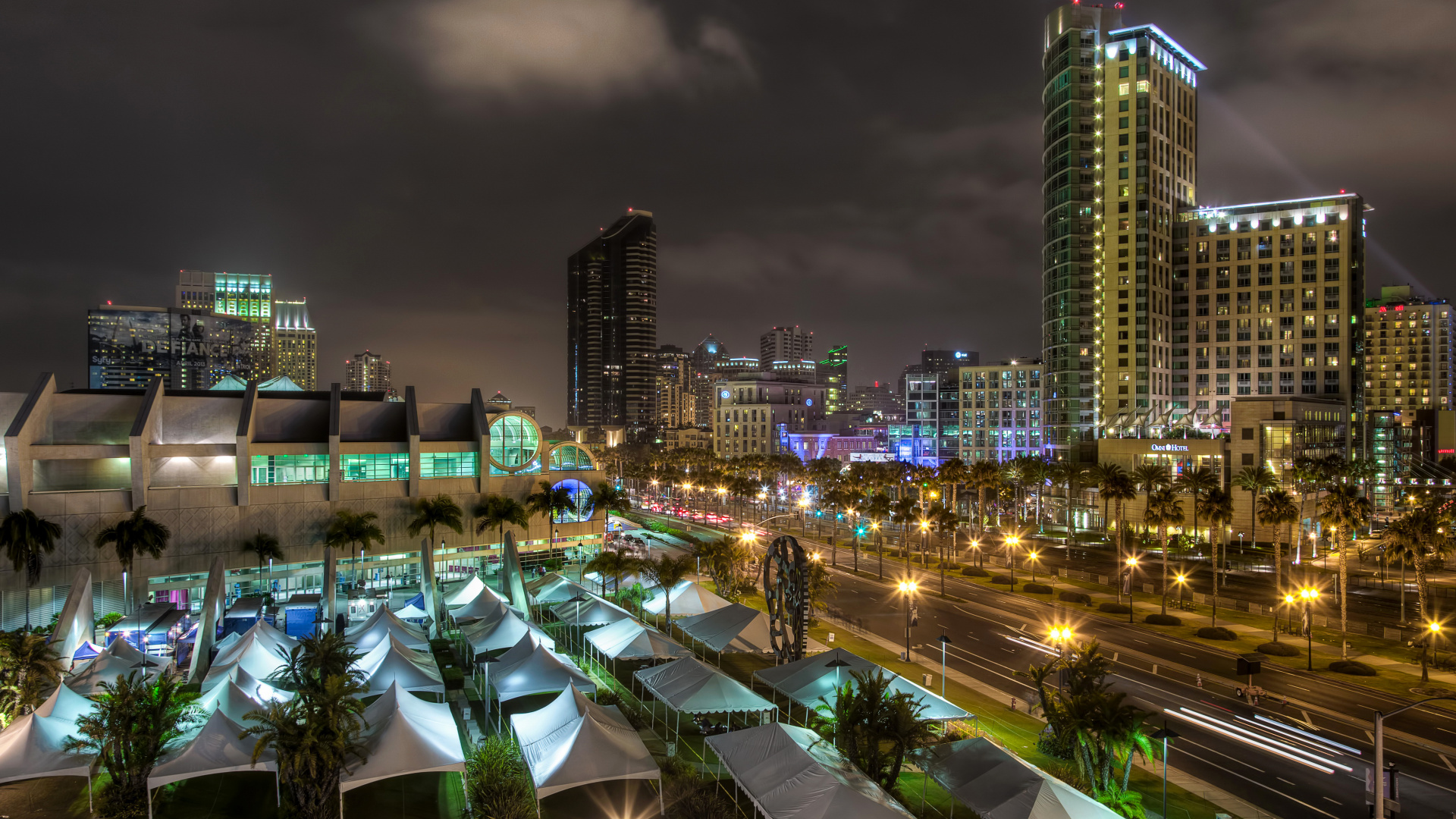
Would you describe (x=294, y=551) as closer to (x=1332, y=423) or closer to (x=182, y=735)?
(x=182, y=735)

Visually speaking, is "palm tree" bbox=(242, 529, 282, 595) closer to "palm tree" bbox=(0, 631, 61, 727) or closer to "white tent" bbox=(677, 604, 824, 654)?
"palm tree" bbox=(0, 631, 61, 727)

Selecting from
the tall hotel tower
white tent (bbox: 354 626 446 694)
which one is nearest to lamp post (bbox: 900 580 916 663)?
white tent (bbox: 354 626 446 694)

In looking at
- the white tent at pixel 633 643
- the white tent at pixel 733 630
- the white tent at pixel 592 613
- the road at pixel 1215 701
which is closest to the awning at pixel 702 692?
the white tent at pixel 633 643

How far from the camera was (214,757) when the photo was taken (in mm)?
28047

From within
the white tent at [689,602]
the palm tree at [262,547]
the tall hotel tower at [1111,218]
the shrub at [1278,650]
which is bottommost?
the shrub at [1278,650]

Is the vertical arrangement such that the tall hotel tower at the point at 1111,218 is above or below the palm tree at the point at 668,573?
above

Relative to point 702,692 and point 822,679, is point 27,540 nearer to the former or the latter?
point 702,692

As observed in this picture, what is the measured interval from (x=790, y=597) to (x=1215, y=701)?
23.0 meters

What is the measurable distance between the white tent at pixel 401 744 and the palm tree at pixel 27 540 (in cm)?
3811

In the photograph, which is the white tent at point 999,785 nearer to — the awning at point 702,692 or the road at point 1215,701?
the road at point 1215,701

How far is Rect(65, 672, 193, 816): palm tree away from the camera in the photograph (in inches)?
1110

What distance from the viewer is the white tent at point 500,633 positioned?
152 feet

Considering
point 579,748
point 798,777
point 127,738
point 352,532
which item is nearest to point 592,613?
point 352,532

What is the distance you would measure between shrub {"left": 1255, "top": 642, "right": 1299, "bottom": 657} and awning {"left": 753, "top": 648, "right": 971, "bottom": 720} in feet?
91.9
